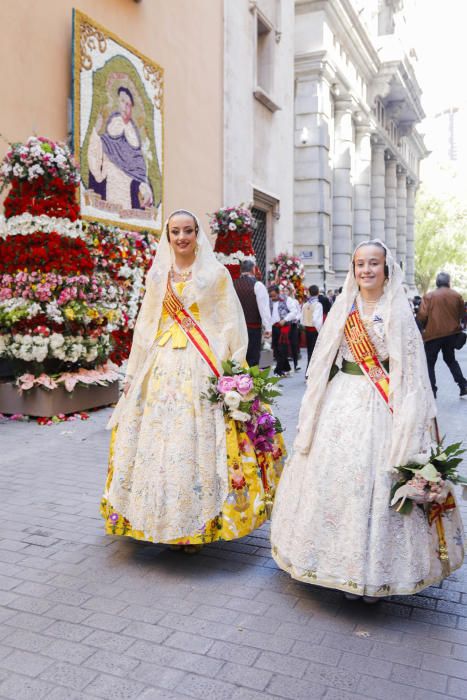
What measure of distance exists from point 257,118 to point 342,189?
330 inches

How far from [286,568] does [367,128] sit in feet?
81.5

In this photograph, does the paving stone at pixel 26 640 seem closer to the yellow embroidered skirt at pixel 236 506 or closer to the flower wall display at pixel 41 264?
the yellow embroidered skirt at pixel 236 506

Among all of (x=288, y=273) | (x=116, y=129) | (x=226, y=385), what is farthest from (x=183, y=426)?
(x=288, y=273)

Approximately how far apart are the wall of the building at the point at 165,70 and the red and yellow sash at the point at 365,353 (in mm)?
6099

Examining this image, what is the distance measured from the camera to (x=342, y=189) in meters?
23.3

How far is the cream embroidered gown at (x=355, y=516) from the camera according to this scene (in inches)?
120

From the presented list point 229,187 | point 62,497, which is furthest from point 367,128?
point 62,497

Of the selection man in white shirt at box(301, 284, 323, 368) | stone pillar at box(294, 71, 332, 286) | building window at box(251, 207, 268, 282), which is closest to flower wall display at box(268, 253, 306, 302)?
building window at box(251, 207, 268, 282)

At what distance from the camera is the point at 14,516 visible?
4598 mm

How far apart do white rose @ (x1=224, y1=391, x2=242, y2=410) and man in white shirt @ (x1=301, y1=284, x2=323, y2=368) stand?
28.6 ft

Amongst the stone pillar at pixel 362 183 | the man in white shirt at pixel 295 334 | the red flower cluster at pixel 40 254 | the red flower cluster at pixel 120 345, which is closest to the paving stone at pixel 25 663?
the red flower cluster at pixel 40 254

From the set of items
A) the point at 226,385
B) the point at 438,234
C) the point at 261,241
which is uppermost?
the point at 438,234

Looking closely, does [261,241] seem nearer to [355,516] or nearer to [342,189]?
[342,189]

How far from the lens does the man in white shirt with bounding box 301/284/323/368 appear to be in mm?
12453
